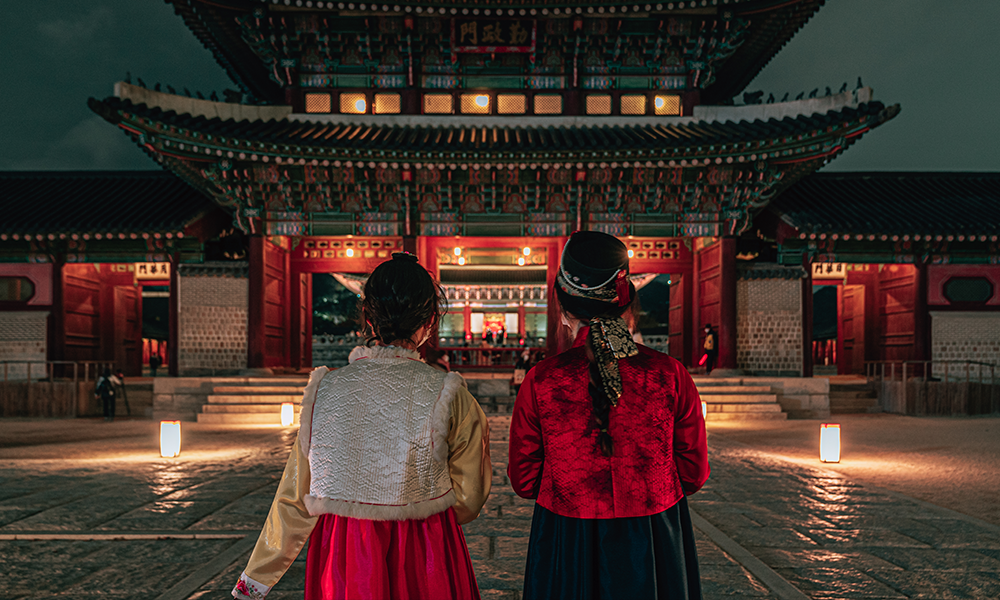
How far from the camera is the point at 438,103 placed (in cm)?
1502

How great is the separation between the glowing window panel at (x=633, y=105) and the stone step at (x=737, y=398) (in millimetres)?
6836

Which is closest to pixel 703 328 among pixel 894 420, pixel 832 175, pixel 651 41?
pixel 894 420

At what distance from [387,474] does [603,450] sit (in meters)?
0.67

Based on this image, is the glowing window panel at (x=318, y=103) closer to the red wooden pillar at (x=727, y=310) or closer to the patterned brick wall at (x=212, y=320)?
the patterned brick wall at (x=212, y=320)

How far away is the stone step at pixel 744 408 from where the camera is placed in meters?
12.7

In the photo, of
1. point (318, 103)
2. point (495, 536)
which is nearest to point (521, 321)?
point (318, 103)

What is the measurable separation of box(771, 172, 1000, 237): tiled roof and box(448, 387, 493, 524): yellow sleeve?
1355cm

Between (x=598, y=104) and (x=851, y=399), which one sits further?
(x=598, y=104)

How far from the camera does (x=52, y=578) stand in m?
3.70

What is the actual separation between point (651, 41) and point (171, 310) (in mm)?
12771

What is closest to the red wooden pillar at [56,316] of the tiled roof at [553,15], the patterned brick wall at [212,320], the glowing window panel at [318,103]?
the patterned brick wall at [212,320]

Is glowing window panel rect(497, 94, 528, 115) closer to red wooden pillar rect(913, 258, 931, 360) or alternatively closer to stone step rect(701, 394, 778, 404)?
stone step rect(701, 394, 778, 404)

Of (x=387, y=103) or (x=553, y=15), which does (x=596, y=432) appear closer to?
(x=553, y=15)

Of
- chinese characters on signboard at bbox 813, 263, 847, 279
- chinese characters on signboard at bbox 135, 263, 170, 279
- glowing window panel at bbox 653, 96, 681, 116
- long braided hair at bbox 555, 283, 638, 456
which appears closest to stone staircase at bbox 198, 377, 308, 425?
chinese characters on signboard at bbox 135, 263, 170, 279
